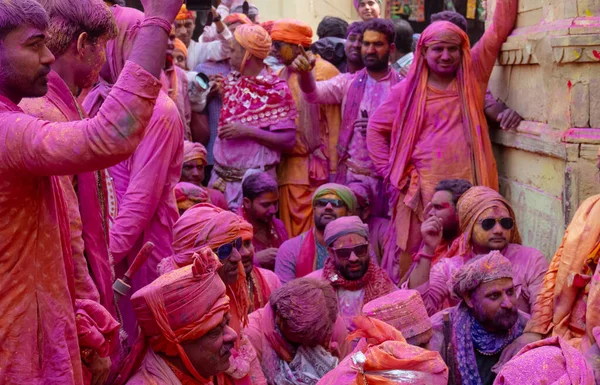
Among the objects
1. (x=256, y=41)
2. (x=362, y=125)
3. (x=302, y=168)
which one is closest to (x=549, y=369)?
(x=362, y=125)

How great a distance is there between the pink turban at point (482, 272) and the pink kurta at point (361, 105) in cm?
290

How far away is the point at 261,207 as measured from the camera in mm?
7277

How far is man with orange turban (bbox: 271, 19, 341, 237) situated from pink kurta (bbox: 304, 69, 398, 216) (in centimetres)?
16

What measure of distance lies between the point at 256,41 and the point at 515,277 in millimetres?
3509

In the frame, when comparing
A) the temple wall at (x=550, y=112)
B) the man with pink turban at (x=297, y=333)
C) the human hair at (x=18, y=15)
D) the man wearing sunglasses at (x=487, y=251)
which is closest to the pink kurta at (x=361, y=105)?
the temple wall at (x=550, y=112)

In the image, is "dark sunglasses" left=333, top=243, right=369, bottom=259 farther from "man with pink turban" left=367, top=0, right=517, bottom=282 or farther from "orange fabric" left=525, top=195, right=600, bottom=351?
"man with pink turban" left=367, top=0, right=517, bottom=282

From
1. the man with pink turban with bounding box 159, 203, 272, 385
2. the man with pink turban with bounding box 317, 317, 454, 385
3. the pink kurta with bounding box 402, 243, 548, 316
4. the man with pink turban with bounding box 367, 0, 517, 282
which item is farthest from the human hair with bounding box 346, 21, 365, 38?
the man with pink turban with bounding box 317, 317, 454, 385

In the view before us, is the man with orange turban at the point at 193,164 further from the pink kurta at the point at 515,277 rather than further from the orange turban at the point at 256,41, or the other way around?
the pink kurta at the point at 515,277

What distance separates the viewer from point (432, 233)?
20.0 feet

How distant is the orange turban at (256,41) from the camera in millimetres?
8250

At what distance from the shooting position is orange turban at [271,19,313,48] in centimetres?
841

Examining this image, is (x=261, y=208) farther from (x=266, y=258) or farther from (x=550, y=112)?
(x=550, y=112)

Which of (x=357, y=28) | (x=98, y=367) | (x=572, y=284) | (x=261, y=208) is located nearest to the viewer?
(x=98, y=367)

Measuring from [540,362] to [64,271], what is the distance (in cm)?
157
